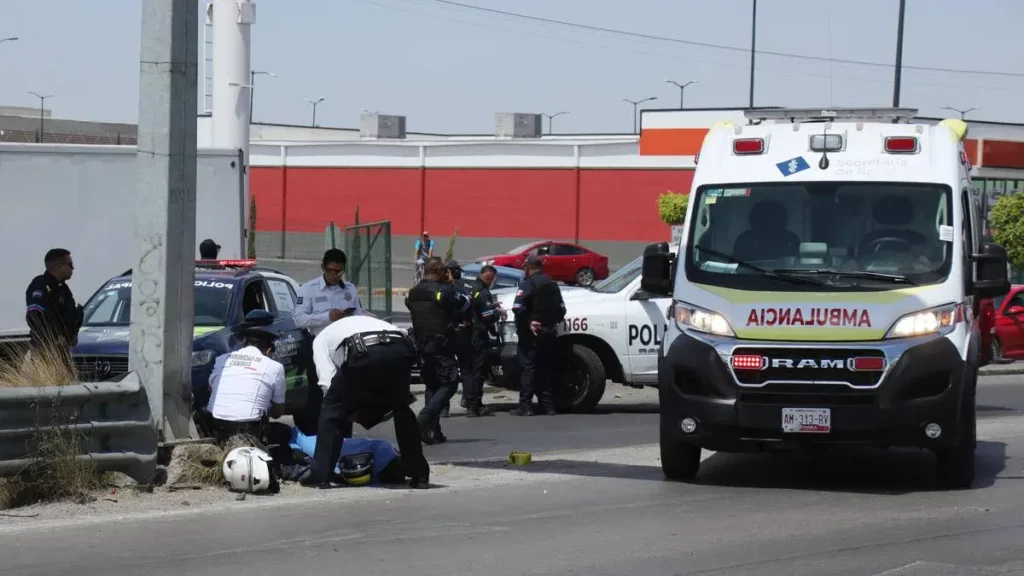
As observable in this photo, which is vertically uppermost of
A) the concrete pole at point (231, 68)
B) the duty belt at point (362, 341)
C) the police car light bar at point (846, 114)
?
the concrete pole at point (231, 68)

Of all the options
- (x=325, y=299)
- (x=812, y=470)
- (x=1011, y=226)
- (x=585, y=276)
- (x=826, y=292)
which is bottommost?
(x=585, y=276)

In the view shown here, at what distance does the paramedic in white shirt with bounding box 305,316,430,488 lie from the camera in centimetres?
932

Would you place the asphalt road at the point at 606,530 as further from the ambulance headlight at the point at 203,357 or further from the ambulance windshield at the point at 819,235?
the ambulance headlight at the point at 203,357

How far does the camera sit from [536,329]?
1545 cm

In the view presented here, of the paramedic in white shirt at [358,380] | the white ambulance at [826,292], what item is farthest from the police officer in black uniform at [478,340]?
the paramedic in white shirt at [358,380]

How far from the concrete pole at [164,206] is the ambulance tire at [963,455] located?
17.9 ft

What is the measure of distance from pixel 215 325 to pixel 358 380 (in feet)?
15.7

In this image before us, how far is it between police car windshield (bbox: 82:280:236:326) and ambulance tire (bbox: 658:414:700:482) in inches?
209

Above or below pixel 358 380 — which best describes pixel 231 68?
above

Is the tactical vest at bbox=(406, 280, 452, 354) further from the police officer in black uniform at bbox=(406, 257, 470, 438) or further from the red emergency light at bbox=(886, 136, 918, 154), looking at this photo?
the red emergency light at bbox=(886, 136, 918, 154)

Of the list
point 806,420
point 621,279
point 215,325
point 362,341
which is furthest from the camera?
point 621,279

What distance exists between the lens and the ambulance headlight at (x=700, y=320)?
384 inches

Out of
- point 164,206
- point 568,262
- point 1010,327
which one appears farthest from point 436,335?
point 568,262

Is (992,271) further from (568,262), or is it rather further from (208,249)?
(568,262)
